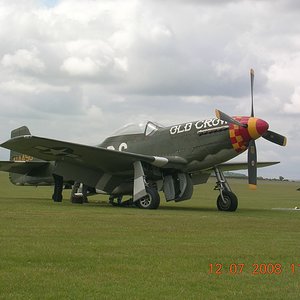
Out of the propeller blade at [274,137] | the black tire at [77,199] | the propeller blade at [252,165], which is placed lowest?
the black tire at [77,199]

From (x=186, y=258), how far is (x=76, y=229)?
309 centimetres

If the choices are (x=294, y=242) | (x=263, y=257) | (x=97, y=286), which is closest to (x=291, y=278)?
(x=263, y=257)

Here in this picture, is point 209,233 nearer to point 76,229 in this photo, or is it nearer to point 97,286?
point 76,229

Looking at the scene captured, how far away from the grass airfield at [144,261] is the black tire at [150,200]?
5.05m

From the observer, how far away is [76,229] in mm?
9320

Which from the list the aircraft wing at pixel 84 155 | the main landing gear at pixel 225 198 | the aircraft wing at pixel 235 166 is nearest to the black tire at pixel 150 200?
the aircraft wing at pixel 84 155

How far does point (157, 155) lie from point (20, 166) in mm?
7498

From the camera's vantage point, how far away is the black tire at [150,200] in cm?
1561

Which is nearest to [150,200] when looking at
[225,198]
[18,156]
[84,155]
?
[225,198]

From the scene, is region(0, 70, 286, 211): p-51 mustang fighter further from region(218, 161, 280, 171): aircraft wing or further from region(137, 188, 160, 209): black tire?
region(218, 161, 280, 171): aircraft wing

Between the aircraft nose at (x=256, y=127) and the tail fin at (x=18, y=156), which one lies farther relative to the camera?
the tail fin at (x=18, y=156)

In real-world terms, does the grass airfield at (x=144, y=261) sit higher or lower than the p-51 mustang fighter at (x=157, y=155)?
lower

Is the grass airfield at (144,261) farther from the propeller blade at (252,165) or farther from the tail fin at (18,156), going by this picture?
the tail fin at (18,156)
